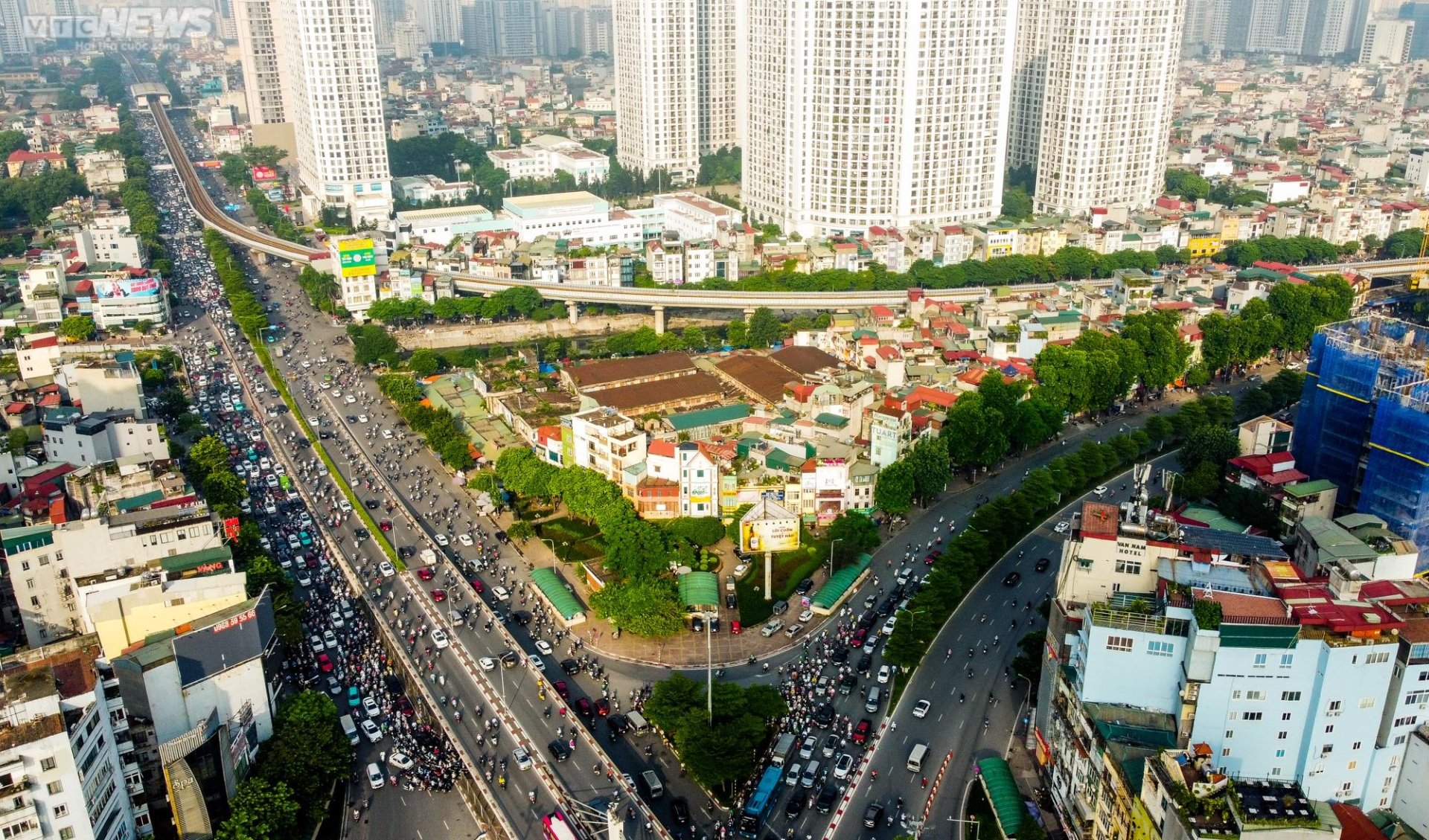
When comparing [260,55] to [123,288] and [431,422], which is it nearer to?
[123,288]

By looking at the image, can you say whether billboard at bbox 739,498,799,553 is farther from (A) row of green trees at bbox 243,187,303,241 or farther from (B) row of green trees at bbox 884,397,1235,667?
(A) row of green trees at bbox 243,187,303,241

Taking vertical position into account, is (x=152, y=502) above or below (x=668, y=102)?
below

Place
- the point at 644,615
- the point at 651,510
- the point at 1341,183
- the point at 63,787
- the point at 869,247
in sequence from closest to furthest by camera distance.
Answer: the point at 63,787 → the point at 644,615 → the point at 651,510 → the point at 869,247 → the point at 1341,183

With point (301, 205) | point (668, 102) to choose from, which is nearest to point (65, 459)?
point (301, 205)

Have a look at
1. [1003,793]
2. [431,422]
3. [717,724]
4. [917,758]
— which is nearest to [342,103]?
[431,422]

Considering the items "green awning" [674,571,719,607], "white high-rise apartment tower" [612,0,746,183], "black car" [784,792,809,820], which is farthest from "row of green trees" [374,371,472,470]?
"white high-rise apartment tower" [612,0,746,183]

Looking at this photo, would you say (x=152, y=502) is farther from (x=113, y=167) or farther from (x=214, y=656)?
(x=113, y=167)
